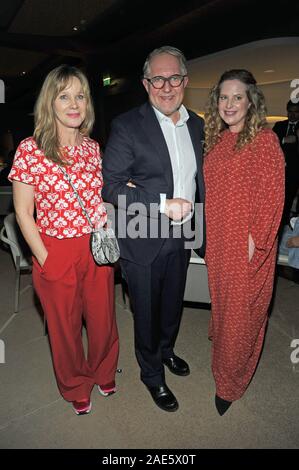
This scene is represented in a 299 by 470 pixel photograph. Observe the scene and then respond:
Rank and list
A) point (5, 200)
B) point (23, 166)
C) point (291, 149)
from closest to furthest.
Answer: point (23, 166)
point (291, 149)
point (5, 200)

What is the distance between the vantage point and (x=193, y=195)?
2.07m

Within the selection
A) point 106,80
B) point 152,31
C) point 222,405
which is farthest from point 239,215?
point 106,80

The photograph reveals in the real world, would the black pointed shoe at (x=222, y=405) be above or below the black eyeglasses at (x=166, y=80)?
below

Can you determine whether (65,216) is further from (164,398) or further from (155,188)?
(164,398)

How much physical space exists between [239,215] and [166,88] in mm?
720

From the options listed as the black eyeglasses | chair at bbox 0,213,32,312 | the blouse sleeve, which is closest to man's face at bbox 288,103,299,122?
the black eyeglasses

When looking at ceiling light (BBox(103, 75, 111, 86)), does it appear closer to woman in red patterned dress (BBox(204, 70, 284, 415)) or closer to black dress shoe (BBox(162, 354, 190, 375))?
→ woman in red patterned dress (BBox(204, 70, 284, 415))

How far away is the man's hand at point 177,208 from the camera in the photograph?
1812 mm

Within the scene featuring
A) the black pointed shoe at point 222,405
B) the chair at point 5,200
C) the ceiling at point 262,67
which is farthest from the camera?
the ceiling at point 262,67

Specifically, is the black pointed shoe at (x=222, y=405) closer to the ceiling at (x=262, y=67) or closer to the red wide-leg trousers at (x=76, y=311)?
the red wide-leg trousers at (x=76, y=311)

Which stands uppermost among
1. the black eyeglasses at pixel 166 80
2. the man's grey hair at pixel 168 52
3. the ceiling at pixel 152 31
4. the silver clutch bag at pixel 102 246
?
the ceiling at pixel 152 31

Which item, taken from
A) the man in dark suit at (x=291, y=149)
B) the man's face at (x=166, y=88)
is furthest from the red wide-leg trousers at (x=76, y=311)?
the man in dark suit at (x=291, y=149)

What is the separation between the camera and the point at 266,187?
1741mm
